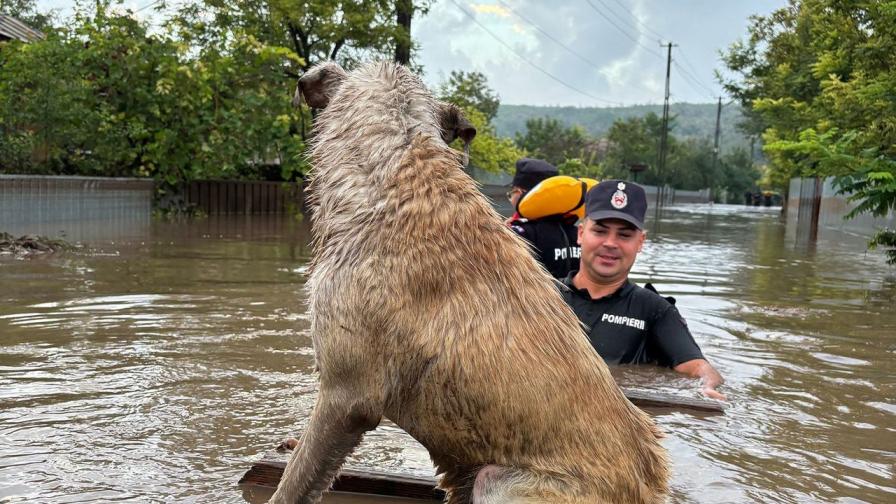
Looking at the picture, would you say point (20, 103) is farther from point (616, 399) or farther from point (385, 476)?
point (616, 399)

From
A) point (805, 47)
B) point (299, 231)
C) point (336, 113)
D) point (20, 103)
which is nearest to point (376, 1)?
point (299, 231)

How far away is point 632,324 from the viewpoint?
5488mm

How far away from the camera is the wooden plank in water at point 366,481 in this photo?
12.9 feet

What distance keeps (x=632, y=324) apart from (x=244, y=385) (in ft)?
8.77

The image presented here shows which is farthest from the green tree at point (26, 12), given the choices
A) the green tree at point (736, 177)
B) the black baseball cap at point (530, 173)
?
the green tree at point (736, 177)

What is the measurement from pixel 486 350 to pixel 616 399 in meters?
0.50

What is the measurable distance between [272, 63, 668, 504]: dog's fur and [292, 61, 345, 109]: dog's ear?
41 cm

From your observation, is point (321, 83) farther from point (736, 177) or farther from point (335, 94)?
point (736, 177)

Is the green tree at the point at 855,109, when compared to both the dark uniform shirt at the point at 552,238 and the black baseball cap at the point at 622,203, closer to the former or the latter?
the dark uniform shirt at the point at 552,238

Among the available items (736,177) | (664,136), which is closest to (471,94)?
(664,136)

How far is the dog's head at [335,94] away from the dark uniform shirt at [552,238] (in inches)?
133

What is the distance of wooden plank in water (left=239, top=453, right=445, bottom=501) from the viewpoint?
3928mm

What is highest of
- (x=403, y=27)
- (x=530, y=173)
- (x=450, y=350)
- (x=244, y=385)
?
(x=403, y=27)

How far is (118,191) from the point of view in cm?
2044
